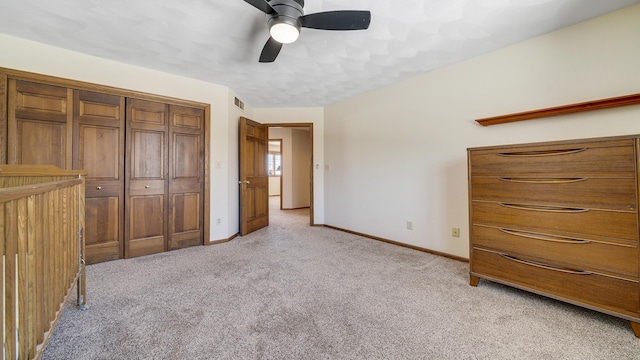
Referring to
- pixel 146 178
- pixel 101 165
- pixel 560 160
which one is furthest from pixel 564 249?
pixel 101 165

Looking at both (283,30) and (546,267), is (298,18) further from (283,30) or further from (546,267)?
(546,267)

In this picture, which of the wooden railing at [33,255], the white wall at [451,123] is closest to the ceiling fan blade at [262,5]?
the wooden railing at [33,255]

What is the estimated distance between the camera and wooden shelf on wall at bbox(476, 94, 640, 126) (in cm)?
174

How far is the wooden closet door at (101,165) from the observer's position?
101 inches

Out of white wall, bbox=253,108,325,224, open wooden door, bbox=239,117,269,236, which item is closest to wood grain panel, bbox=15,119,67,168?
open wooden door, bbox=239,117,269,236

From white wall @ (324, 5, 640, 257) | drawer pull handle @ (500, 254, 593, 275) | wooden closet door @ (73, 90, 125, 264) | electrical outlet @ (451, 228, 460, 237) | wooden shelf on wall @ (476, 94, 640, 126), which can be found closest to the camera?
drawer pull handle @ (500, 254, 593, 275)

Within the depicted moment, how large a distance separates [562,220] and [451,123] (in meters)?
1.47

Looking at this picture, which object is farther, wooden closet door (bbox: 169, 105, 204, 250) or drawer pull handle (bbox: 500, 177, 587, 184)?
wooden closet door (bbox: 169, 105, 204, 250)

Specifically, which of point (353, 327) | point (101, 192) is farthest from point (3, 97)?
point (353, 327)

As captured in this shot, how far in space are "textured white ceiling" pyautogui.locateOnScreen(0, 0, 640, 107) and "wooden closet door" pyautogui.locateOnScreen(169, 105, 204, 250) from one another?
59 centimetres

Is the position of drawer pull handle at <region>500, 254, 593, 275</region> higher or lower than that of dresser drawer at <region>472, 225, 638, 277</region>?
lower

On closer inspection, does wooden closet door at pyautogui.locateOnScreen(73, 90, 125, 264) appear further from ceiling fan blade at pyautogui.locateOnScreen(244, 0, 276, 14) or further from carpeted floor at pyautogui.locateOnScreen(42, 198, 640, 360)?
ceiling fan blade at pyautogui.locateOnScreen(244, 0, 276, 14)

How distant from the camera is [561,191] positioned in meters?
1.67

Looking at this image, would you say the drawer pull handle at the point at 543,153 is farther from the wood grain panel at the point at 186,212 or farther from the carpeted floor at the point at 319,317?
the wood grain panel at the point at 186,212
